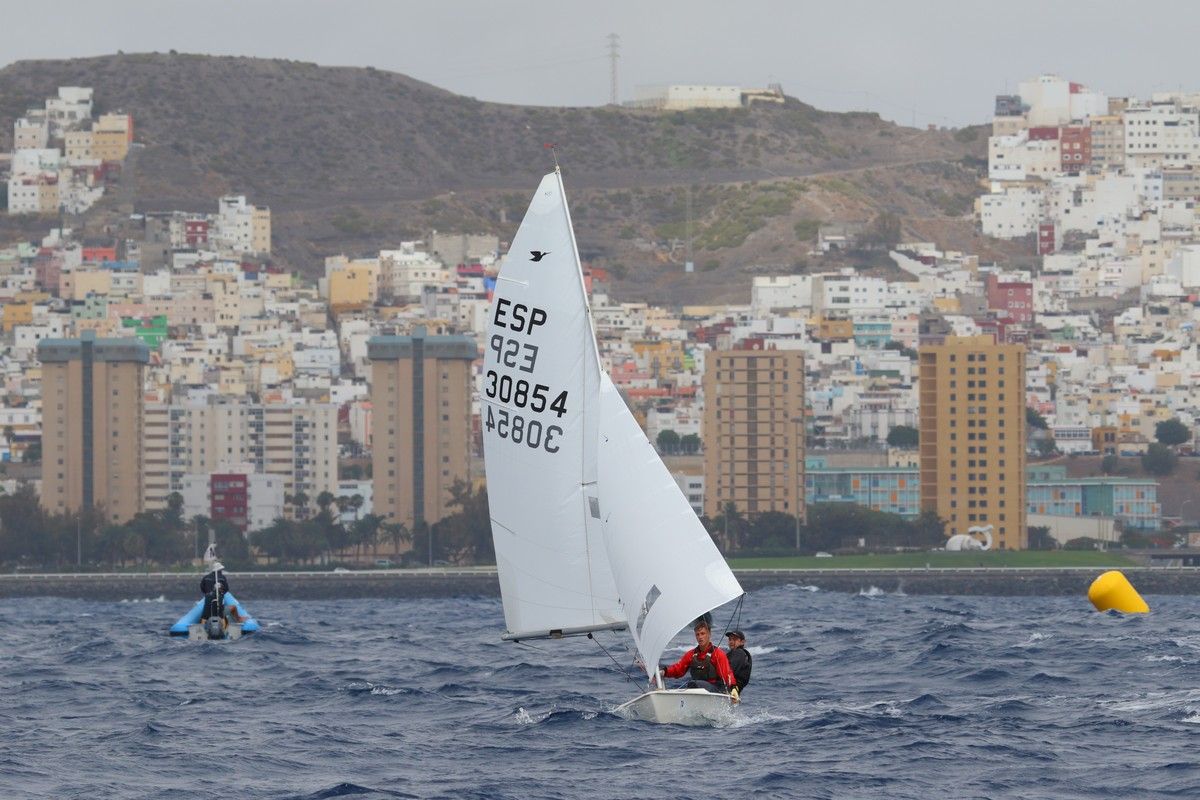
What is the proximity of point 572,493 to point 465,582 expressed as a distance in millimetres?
83530

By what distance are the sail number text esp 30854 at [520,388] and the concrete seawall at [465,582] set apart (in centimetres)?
7846

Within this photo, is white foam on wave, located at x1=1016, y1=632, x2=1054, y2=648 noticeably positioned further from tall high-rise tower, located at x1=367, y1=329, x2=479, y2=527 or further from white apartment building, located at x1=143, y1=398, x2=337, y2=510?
white apartment building, located at x1=143, y1=398, x2=337, y2=510

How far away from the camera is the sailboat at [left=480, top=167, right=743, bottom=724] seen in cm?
2817

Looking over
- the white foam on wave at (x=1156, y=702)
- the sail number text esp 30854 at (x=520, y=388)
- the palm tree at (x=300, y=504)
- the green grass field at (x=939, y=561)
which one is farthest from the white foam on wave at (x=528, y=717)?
the palm tree at (x=300, y=504)

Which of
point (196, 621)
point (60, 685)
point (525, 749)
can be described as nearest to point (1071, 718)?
point (525, 749)

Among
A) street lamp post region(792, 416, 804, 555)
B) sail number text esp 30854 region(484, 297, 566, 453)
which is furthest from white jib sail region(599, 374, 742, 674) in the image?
street lamp post region(792, 416, 804, 555)

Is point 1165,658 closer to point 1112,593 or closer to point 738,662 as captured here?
point 738,662

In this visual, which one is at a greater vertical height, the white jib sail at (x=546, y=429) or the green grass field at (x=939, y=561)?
the white jib sail at (x=546, y=429)

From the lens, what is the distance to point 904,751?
27.0 metres

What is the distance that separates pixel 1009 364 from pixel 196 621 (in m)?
88.1

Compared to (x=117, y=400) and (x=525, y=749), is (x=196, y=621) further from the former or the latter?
(x=117, y=400)

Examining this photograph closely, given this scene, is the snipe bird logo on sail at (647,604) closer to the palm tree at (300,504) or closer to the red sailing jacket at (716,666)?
the red sailing jacket at (716,666)

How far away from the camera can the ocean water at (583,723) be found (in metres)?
25.3

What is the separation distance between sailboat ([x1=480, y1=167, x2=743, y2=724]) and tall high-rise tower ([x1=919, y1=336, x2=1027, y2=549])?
99552 mm
